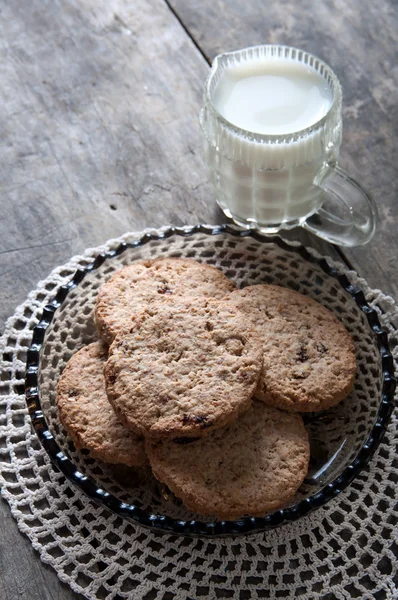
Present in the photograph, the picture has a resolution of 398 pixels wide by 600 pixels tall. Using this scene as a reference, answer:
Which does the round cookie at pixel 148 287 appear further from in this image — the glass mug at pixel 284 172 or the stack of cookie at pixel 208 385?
the glass mug at pixel 284 172

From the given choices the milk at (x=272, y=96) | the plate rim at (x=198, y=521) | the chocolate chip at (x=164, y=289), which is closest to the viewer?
the plate rim at (x=198, y=521)

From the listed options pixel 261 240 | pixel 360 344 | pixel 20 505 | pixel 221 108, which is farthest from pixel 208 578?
pixel 221 108

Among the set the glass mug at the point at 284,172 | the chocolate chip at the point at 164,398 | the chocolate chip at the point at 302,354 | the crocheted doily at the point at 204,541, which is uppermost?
the glass mug at the point at 284,172

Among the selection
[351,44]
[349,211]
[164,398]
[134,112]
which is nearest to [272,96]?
[349,211]

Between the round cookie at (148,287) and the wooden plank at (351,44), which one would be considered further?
the wooden plank at (351,44)

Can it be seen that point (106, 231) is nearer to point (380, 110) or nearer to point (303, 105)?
point (303, 105)

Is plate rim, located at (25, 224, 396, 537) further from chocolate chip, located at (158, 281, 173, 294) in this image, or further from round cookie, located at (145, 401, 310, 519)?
chocolate chip, located at (158, 281, 173, 294)

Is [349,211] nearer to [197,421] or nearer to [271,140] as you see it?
[271,140]

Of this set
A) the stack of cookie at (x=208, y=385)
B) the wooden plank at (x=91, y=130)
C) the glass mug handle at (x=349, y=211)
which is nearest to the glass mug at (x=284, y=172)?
the glass mug handle at (x=349, y=211)
